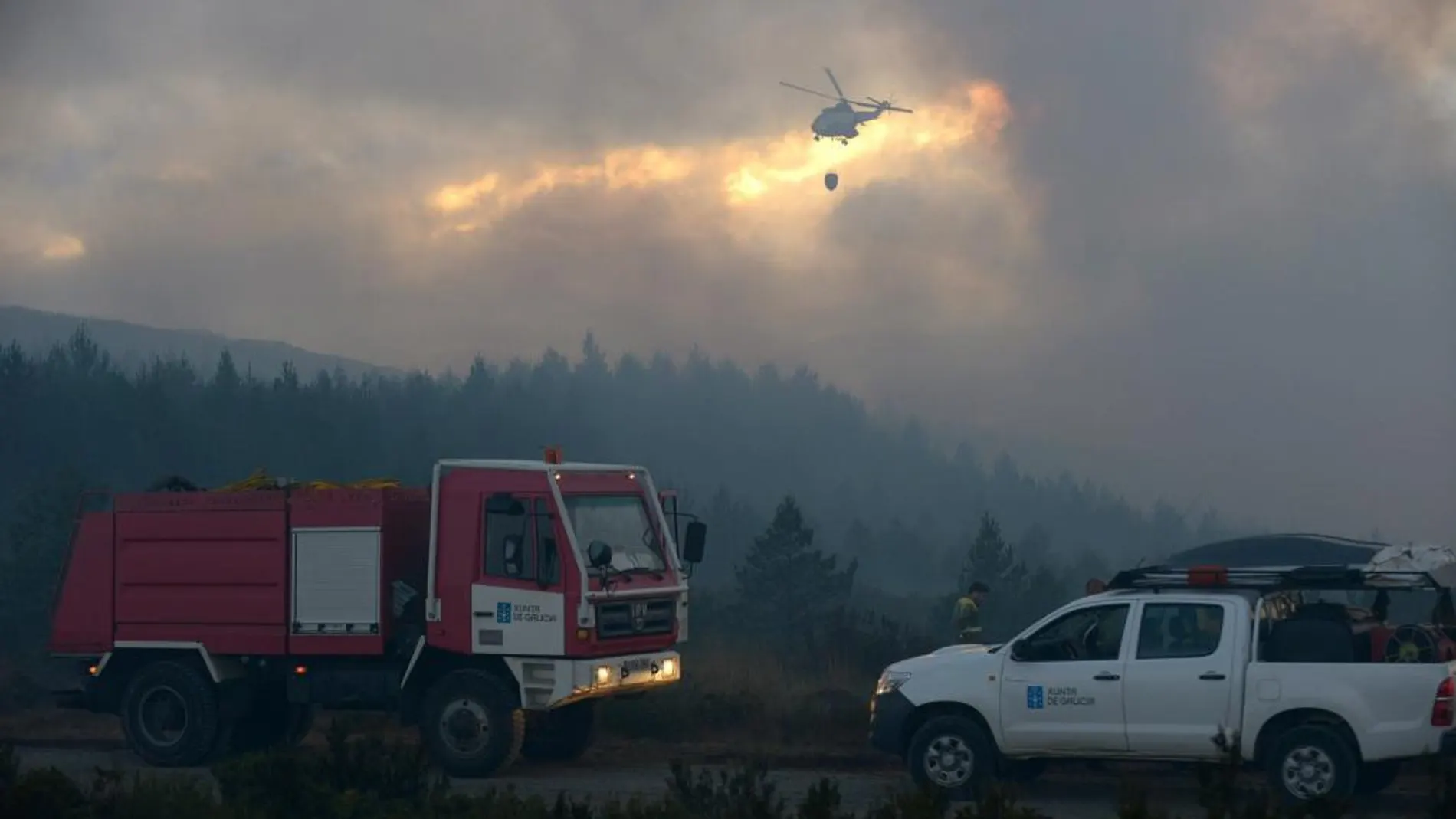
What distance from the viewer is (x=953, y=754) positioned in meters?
12.8

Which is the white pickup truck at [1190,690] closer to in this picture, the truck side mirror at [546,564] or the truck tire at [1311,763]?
the truck tire at [1311,763]

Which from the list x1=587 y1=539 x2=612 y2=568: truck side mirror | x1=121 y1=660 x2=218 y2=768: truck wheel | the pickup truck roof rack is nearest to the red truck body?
x1=121 y1=660 x2=218 y2=768: truck wheel

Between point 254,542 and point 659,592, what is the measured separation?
410 cm

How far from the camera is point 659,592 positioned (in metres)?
15.1

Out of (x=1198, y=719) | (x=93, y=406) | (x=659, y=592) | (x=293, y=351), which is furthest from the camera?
(x=293, y=351)

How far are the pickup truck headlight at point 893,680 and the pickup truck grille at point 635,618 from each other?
279 centimetres

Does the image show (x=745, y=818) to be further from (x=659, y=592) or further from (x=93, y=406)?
(x=93, y=406)

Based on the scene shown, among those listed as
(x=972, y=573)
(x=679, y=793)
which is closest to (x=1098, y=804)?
(x=679, y=793)

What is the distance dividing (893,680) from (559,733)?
4.44m

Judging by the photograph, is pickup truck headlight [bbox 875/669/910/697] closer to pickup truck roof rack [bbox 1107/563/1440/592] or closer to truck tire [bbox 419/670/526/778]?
pickup truck roof rack [bbox 1107/563/1440/592]

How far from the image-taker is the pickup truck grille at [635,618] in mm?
14469

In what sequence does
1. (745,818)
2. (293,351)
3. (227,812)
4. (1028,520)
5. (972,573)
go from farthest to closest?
(1028,520), (293,351), (972,573), (227,812), (745,818)

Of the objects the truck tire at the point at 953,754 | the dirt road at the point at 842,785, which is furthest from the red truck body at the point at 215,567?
the truck tire at the point at 953,754

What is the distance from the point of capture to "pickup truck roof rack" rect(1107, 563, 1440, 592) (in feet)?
39.9
